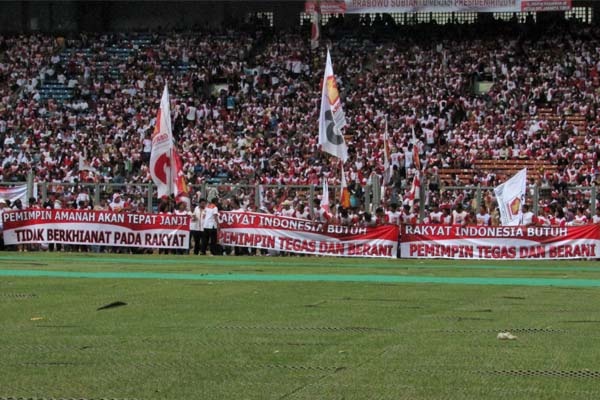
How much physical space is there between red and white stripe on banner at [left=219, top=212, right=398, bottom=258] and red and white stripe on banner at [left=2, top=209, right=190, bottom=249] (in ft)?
6.04

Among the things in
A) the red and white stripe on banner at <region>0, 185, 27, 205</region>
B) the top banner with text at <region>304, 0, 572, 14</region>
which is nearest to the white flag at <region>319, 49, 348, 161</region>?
the red and white stripe on banner at <region>0, 185, 27, 205</region>

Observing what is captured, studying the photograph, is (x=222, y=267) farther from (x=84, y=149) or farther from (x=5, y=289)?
(x=84, y=149)

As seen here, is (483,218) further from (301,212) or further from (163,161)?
(163,161)

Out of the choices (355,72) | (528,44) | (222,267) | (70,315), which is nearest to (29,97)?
(355,72)

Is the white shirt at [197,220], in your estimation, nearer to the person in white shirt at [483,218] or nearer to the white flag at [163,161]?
the white flag at [163,161]

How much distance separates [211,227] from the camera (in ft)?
96.8

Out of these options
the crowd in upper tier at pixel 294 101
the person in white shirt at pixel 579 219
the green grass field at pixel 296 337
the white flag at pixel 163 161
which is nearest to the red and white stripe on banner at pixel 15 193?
the white flag at pixel 163 161

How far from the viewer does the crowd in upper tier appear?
128 feet

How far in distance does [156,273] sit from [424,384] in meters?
13.4

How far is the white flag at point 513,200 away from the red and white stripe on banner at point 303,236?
2.74 m

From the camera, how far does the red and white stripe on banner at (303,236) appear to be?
28.7 meters

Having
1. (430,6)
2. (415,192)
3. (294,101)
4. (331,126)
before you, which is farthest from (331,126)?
(430,6)

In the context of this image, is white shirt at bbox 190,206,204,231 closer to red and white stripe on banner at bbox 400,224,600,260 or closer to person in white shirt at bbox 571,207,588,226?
red and white stripe on banner at bbox 400,224,600,260

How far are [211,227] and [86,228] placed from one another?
3.62 meters
